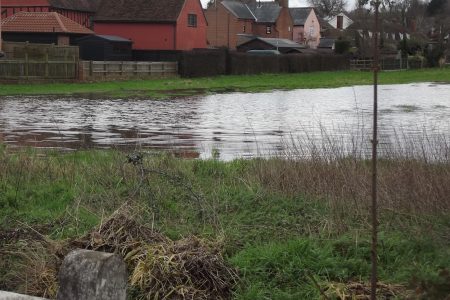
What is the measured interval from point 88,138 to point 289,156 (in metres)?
9.17

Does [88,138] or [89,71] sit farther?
[89,71]

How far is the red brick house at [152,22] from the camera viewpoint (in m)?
60.5

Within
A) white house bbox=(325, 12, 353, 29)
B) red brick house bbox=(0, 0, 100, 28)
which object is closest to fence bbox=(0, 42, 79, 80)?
red brick house bbox=(0, 0, 100, 28)

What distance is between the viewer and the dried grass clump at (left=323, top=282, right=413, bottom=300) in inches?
208

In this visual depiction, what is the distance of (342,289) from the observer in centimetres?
541

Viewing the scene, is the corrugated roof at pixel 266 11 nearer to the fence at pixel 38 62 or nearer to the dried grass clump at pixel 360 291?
the fence at pixel 38 62

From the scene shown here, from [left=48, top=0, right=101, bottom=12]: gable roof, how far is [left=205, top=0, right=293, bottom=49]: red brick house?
956 inches

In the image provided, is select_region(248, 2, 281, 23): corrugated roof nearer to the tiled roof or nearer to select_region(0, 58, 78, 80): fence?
the tiled roof

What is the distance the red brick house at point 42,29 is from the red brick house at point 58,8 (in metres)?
4.66

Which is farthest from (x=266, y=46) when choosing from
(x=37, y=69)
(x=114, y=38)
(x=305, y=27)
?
(x=37, y=69)

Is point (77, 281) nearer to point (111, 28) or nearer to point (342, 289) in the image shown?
point (342, 289)

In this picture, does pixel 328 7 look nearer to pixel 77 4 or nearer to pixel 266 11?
pixel 266 11

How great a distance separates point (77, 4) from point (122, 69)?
2138cm

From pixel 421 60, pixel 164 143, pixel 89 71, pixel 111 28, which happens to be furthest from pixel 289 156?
pixel 421 60
